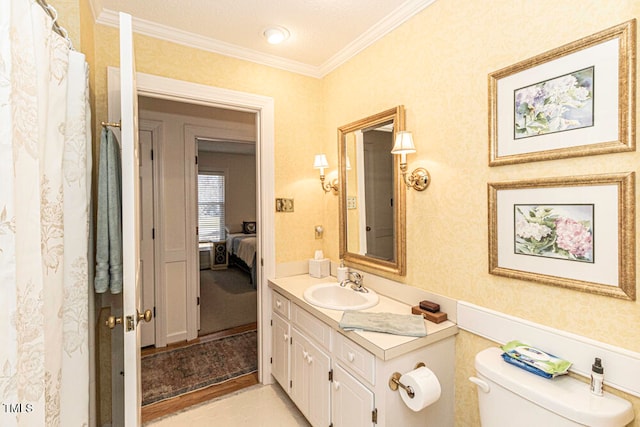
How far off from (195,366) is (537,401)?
2.58 meters

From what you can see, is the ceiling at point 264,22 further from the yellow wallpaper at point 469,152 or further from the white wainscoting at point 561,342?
the white wainscoting at point 561,342

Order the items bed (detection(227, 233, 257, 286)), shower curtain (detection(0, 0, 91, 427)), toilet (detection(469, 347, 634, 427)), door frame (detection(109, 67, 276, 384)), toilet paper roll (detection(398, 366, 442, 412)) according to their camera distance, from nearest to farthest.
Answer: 1. shower curtain (detection(0, 0, 91, 427))
2. toilet (detection(469, 347, 634, 427))
3. toilet paper roll (detection(398, 366, 442, 412))
4. door frame (detection(109, 67, 276, 384))
5. bed (detection(227, 233, 257, 286))

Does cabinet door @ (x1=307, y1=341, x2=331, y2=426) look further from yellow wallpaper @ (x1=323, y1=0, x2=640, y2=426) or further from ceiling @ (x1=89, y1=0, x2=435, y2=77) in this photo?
ceiling @ (x1=89, y1=0, x2=435, y2=77)

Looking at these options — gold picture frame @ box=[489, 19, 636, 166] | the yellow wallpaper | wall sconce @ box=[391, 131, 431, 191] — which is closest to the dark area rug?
the yellow wallpaper

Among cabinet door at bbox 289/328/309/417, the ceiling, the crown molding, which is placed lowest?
cabinet door at bbox 289/328/309/417

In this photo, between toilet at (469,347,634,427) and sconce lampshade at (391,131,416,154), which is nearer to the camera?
toilet at (469,347,634,427)

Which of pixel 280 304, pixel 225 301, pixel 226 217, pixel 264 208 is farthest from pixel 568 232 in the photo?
pixel 226 217

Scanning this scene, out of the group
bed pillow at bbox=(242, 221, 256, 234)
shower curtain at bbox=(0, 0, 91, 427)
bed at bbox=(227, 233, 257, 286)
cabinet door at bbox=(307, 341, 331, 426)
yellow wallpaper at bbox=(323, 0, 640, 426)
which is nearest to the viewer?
shower curtain at bbox=(0, 0, 91, 427)

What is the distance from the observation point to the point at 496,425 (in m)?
1.16

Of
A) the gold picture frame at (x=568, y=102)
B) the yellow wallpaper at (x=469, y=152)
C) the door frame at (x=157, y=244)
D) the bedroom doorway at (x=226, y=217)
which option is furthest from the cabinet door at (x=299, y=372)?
the bedroom doorway at (x=226, y=217)

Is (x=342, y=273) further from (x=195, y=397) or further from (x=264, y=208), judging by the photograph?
(x=195, y=397)

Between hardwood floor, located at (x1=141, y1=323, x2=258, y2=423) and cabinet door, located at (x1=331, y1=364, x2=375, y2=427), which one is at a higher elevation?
cabinet door, located at (x1=331, y1=364, x2=375, y2=427)

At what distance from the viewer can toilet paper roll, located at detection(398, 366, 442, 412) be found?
1227 millimetres

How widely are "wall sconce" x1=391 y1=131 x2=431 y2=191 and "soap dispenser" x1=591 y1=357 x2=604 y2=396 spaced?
101cm
